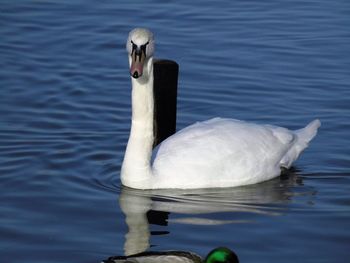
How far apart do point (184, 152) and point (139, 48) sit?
1121mm

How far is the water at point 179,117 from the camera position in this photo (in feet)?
34.7

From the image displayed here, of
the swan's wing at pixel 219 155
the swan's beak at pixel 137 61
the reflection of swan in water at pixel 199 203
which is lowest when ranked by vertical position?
the reflection of swan in water at pixel 199 203

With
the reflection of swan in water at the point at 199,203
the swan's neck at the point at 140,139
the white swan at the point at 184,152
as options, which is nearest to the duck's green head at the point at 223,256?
the reflection of swan in water at the point at 199,203

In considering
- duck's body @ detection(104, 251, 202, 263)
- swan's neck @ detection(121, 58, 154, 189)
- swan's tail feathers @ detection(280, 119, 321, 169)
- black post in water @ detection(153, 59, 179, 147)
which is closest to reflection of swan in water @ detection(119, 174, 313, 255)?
swan's neck @ detection(121, 58, 154, 189)

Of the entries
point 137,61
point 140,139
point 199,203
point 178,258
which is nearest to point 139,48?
point 137,61

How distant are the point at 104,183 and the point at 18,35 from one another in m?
6.15

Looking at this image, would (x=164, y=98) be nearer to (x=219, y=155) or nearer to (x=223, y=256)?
(x=219, y=155)

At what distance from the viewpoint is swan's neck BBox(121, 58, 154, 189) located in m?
11.9

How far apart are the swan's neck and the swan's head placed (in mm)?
183

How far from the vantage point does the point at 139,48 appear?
456 inches

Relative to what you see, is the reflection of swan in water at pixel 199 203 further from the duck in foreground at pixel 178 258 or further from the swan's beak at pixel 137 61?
the duck in foreground at pixel 178 258

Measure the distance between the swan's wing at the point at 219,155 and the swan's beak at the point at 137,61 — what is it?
0.97 m

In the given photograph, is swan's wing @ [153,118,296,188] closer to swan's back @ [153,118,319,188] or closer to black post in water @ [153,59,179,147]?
swan's back @ [153,118,319,188]

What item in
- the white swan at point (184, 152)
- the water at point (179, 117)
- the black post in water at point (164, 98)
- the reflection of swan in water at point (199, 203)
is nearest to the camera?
Answer: the water at point (179, 117)
